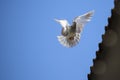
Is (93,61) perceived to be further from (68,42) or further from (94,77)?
(68,42)

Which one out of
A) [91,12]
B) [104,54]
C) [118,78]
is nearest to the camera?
[118,78]

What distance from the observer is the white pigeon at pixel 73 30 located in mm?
16250

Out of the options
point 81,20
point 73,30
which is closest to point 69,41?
point 73,30

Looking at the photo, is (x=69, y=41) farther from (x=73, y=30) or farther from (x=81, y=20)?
(x=81, y=20)

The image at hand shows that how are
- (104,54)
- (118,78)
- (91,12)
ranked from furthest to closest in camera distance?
(91,12), (104,54), (118,78)

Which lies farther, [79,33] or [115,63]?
[79,33]

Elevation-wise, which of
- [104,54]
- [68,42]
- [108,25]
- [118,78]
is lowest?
[118,78]

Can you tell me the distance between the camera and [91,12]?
16.2 metres

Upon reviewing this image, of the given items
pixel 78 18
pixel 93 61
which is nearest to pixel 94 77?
pixel 93 61

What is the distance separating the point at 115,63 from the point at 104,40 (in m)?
1.25

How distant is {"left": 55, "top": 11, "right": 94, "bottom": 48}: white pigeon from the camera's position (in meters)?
16.2

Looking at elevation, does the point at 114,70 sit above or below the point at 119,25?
below

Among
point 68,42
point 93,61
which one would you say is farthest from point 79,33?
point 93,61

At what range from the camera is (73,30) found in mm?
16766
